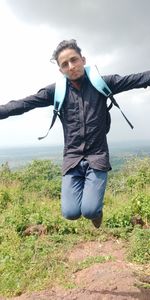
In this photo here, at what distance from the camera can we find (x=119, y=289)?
6156 millimetres

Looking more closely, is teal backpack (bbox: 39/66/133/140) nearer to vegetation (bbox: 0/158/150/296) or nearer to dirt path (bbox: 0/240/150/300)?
dirt path (bbox: 0/240/150/300)

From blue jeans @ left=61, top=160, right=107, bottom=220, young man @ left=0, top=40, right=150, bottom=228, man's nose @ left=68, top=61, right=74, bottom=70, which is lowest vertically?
blue jeans @ left=61, top=160, right=107, bottom=220

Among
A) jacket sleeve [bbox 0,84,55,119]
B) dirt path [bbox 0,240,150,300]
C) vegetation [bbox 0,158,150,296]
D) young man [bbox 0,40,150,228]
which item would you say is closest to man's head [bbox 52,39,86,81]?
young man [bbox 0,40,150,228]

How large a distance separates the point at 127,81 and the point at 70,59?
0.68 meters

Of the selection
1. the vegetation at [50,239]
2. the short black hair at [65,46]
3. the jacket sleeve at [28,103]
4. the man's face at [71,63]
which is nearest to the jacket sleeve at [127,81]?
the man's face at [71,63]

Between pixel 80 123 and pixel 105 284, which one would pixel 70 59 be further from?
pixel 105 284

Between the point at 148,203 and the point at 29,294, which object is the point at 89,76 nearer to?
the point at 29,294

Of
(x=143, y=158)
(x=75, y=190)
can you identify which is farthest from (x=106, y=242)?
(x=143, y=158)

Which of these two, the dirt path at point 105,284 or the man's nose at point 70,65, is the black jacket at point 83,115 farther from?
the dirt path at point 105,284

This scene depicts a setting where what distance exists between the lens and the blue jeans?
501 centimetres

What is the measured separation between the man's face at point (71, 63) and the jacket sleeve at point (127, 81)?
0.30 meters

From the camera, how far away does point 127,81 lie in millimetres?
4922

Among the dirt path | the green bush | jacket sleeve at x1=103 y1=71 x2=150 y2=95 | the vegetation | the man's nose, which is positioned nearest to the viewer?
jacket sleeve at x1=103 y1=71 x2=150 y2=95

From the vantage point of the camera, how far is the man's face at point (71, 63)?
16.4 ft
